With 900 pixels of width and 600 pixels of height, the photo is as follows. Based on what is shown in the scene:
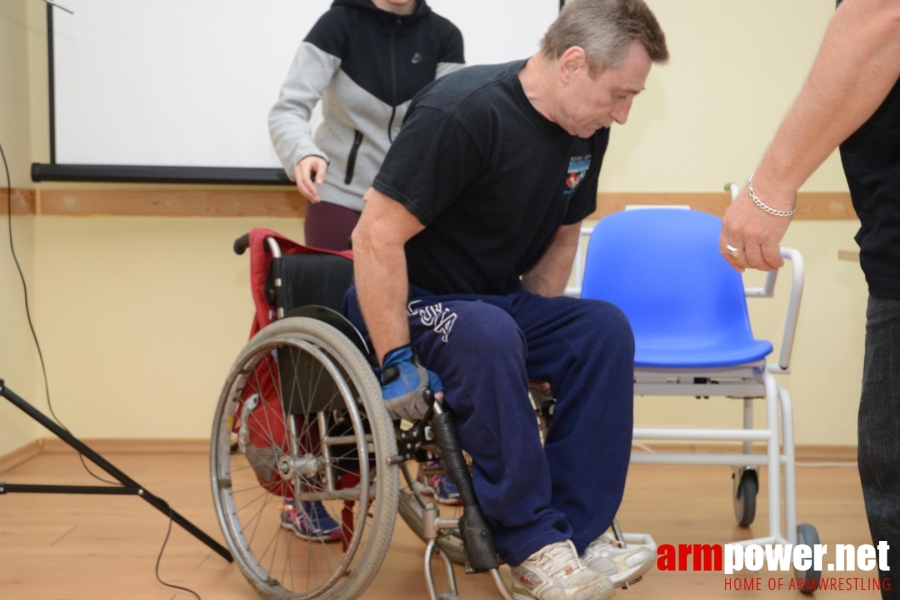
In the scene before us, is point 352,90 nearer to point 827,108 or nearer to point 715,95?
point 715,95

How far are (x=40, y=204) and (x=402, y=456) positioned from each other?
200 cm

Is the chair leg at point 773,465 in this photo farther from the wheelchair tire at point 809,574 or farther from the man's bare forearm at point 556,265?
the man's bare forearm at point 556,265

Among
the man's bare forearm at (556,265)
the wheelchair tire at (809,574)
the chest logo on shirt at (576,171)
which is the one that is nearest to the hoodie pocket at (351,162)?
the man's bare forearm at (556,265)

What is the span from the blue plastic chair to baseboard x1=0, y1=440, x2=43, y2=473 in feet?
5.95

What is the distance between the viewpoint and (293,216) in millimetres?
2982

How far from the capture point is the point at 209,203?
297 centimetres

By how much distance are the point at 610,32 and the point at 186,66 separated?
5.61 feet

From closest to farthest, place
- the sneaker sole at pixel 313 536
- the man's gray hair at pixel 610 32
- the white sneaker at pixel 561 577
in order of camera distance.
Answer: the white sneaker at pixel 561 577
the man's gray hair at pixel 610 32
the sneaker sole at pixel 313 536

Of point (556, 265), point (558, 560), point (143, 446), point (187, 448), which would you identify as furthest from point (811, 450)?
point (143, 446)

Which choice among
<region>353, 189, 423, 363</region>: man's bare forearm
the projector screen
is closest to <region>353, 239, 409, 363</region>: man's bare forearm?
<region>353, 189, 423, 363</region>: man's bare forearm


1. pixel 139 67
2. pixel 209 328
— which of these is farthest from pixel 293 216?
pixel 139 67

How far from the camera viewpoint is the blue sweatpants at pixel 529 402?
1465mm

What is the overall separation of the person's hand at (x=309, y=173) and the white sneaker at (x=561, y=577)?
93cm

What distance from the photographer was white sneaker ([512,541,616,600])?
56.9 inches
